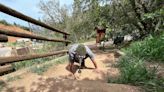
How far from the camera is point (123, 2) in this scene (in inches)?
498

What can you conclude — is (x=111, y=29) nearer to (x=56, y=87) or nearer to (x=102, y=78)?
(x=102, y=78)

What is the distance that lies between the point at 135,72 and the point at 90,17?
905cm

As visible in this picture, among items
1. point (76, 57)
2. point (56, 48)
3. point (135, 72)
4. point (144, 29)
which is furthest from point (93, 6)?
point (135, 72)

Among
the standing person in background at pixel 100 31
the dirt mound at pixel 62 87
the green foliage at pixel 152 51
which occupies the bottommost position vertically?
the dirt mound at pixel 62 87

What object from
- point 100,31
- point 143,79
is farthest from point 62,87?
point 100,31

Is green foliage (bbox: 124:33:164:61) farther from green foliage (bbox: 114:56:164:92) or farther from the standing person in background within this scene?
the standing person in background

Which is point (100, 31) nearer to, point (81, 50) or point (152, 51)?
point (81, 50)

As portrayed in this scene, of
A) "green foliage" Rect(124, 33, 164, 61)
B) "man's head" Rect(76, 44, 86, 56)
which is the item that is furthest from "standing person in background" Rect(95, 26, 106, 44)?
"man's head" Rect(76, 44, 86, 56)

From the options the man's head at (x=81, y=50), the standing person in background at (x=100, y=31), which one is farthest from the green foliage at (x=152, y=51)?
the standing person in background at (x=100, y=31)

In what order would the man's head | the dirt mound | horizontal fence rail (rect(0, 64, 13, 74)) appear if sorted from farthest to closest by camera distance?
the man's head
the dirt mound
horizontal fence rail (rect(0, 64, 13, 74))

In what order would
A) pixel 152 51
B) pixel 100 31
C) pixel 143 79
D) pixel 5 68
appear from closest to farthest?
pixel 5 68
pixel 143 79
pixel 152 51
pixel 100 31

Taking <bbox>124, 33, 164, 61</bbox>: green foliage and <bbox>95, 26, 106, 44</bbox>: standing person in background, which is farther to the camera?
<bbox>95, 26, 106, 44</bbox>: standing person in background

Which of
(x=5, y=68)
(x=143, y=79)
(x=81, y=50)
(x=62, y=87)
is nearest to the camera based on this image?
(x=5, y=68)

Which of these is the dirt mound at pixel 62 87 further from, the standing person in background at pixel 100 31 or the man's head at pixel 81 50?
the standing person in background at pixel 100 31
